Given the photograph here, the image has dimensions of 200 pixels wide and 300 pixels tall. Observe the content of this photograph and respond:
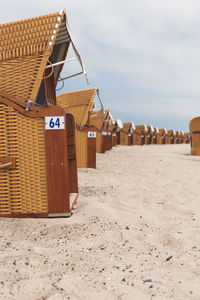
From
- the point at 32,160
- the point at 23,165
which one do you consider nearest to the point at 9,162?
the point at 23,165

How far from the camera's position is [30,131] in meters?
3.23

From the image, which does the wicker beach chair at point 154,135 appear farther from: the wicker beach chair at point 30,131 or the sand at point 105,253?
the wicker beach chair at point 30,131

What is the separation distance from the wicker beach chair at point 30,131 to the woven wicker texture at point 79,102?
529cm

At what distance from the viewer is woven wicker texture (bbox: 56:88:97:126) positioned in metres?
8.75

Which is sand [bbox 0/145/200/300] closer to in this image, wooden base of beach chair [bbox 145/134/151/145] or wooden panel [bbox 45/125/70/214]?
wooden panel [bbox 45/125/70/214]

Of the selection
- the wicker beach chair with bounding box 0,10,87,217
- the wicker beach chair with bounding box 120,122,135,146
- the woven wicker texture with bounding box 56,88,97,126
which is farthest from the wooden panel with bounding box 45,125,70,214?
the wicker beach chair with bounding box 120,122,135,146

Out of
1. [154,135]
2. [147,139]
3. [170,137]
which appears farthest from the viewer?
[170,137]

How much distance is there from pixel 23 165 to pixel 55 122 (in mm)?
655

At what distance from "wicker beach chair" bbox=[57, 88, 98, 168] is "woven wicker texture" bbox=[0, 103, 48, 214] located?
5040 millimetres

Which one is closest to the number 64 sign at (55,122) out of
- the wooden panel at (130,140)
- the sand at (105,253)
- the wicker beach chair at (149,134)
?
the sand at (105,253)

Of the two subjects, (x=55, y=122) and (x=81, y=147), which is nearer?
(x=55, y=122)

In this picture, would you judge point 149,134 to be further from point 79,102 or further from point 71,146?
point 71,146

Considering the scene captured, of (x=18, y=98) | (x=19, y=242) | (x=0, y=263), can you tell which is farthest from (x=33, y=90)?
(x=0, y=263)

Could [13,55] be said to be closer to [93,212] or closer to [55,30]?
[55,30]
